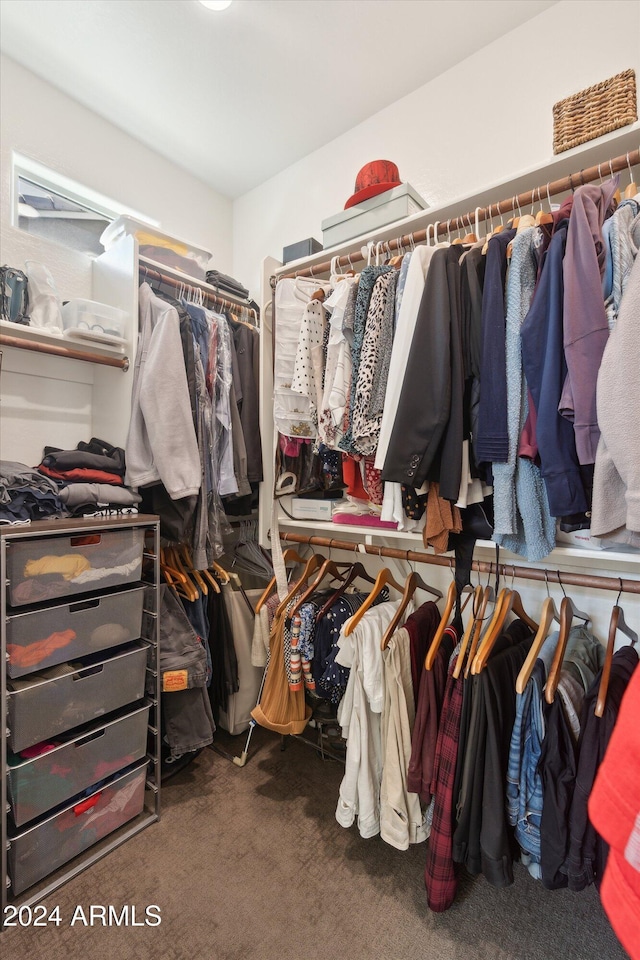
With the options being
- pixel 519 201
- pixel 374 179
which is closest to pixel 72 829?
pixel 519 201

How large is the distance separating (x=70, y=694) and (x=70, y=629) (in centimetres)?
20

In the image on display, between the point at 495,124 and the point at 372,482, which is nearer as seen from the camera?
the point at 372,482

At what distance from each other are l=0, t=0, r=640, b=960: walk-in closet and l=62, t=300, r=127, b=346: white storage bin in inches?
0.5

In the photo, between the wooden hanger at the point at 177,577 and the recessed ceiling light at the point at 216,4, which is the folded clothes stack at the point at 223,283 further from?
the wooden hanger at the point at 177,577

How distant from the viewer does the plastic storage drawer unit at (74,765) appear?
4.23 ft

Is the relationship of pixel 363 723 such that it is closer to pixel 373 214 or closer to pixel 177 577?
pixel 177 577

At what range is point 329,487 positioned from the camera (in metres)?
1.93

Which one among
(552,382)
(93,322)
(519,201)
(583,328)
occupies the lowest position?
(552,382)

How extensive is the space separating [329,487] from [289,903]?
54.1 inches

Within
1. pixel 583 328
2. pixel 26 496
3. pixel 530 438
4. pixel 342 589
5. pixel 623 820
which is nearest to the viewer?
pixel 623 820

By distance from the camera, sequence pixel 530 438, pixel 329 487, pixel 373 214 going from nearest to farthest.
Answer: pixel 530 438 → pixel 373 214 → pixel 329 487

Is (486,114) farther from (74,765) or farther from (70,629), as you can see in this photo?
(74,765)

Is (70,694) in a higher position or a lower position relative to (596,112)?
lower

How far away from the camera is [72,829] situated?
55.4 inches
